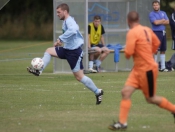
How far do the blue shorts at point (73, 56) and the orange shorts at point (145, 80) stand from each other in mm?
3396

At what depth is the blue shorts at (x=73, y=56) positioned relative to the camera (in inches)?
539

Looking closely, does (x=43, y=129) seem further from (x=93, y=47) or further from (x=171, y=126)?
(x=93, y=47)

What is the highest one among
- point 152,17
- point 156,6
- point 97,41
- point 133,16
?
point 133,16

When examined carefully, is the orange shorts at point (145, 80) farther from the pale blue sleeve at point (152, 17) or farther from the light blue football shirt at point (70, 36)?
the pale blue sleeve at point (152, 17)

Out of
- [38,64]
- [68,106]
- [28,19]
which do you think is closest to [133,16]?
[68,106]

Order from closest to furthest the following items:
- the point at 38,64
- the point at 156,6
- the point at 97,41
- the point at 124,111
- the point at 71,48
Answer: the point at 124,111, the point at 71,48, the point at 38,64, the point at 156,6, the point at 97,41

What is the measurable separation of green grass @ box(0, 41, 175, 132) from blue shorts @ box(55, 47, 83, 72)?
747 millimetres

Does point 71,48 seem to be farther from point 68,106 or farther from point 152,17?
point 152,17

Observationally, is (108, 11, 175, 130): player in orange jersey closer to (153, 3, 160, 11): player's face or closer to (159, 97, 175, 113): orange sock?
(159, 97, 175, 113): orange sock

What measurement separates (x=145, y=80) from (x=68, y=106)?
3.36 m

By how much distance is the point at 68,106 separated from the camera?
13.4 meters

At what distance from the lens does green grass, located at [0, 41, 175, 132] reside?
10977mm

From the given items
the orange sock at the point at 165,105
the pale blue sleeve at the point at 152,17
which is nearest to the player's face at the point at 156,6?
the pale blue sleeve at the point at 152,17

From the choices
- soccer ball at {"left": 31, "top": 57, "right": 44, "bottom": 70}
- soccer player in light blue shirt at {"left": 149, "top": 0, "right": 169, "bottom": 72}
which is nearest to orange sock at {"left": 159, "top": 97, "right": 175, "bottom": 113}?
soccer ball at {"left": 31, "top": 57, "right": 44, "bottom": 70}
